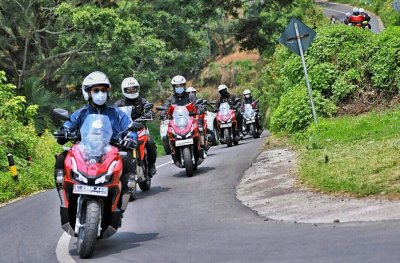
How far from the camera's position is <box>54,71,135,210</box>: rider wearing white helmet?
9281 mm

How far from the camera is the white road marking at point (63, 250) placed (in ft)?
28.5

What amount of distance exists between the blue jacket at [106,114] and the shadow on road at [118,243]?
1.30m

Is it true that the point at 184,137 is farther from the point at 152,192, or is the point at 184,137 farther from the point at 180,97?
the point at 152,192

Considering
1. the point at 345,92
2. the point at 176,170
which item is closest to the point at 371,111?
the point at 345,92

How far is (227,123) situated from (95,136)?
16534 mm

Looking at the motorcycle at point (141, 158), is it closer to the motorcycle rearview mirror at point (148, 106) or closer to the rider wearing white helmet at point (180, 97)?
the motorcycle rearview mirror at point (148, 106)

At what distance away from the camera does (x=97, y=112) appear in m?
9.81

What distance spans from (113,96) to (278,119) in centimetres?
1851

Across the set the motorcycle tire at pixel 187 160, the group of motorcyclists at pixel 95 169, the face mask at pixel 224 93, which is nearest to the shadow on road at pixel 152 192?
the motorcycle tire at pixel 187 160

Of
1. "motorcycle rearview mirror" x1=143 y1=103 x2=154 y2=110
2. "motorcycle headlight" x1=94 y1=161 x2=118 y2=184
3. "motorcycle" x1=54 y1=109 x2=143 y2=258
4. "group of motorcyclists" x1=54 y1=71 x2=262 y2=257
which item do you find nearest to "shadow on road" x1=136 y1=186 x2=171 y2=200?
"motorcycle rearview mirror" x1=143 y1=103 x2=154 y2=110

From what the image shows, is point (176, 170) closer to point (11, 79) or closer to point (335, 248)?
point (335, 248)

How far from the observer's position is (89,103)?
385 inches

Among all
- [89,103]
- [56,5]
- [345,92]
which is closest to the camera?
[89,103]

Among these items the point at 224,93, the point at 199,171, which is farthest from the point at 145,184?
the point at 224,93
